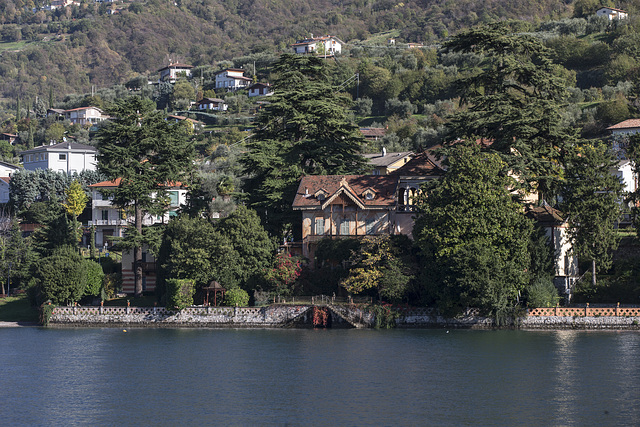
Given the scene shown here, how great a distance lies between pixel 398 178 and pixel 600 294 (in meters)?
20.2

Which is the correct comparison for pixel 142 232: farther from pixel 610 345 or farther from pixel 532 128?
pixel 610 345

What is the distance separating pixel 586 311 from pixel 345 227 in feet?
73.3

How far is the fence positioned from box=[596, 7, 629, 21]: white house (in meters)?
127

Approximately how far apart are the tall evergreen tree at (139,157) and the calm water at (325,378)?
16.8m

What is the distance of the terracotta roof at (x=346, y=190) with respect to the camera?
76.1 m

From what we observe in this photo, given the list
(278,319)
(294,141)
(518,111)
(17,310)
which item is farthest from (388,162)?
(17,310)

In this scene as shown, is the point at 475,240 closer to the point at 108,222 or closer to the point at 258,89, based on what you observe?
the point at 108,222

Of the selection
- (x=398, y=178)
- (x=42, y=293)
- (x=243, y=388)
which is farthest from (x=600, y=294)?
(x=42, y=293)

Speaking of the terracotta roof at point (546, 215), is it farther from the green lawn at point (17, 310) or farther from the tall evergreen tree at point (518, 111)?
the green lawn at point (17, 310)

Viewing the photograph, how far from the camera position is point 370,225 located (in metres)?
77.0

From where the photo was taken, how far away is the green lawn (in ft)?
245

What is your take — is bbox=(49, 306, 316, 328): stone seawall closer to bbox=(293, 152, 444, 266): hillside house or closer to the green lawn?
the green lawn

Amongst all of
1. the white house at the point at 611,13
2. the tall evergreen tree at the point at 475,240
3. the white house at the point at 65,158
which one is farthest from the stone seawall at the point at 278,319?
the white house at the point at 611,13

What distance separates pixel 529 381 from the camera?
46.6m
